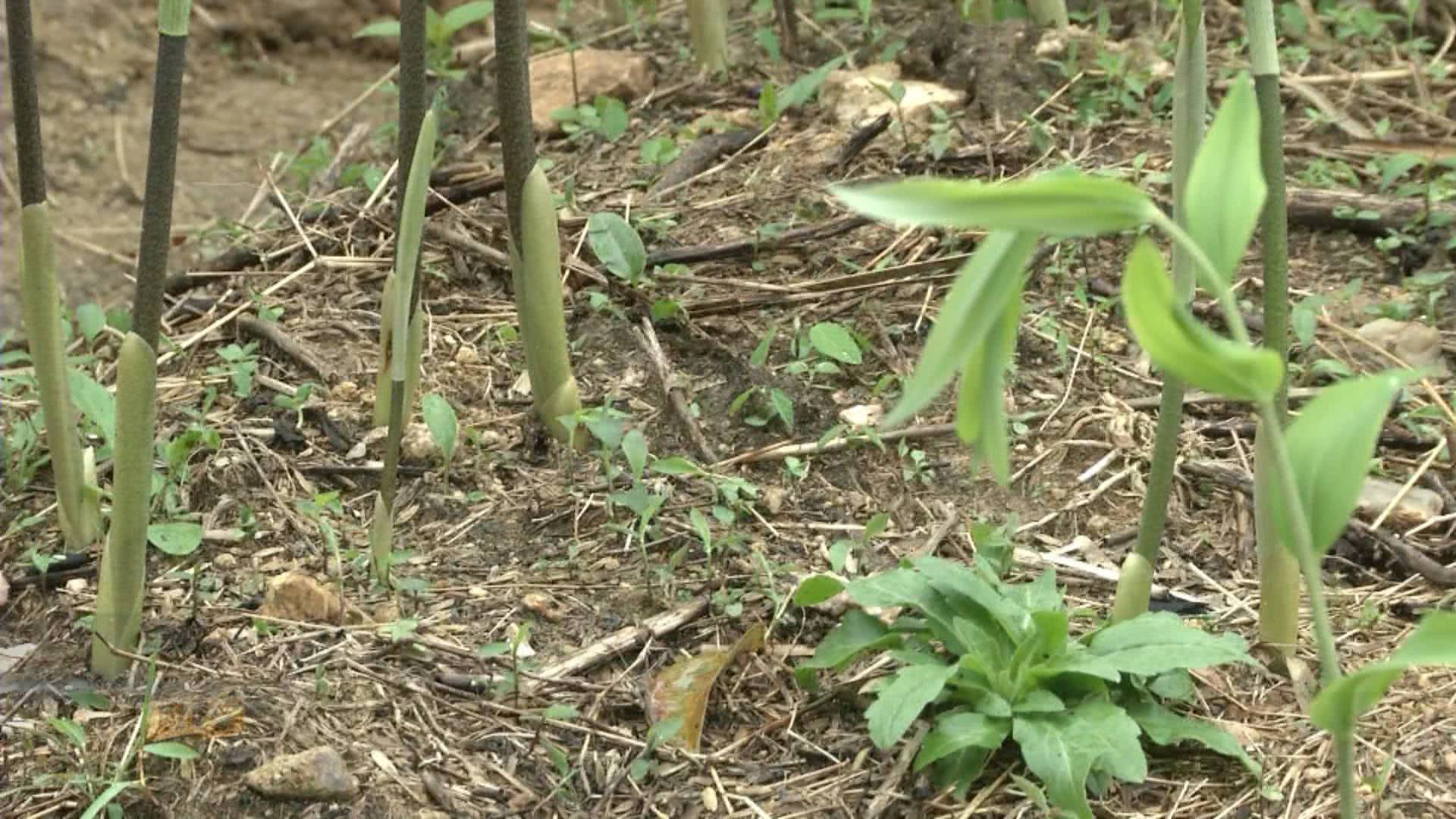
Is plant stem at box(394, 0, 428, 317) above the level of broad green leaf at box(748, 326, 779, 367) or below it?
above

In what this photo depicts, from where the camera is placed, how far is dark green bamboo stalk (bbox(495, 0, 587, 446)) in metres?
1.66

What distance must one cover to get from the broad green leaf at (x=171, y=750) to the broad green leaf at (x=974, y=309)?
2.46ft

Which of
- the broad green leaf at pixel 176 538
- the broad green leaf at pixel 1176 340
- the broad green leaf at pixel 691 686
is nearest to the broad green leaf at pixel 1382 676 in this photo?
the broad green leaf at pixel 1176 340

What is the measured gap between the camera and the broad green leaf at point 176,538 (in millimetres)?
1618

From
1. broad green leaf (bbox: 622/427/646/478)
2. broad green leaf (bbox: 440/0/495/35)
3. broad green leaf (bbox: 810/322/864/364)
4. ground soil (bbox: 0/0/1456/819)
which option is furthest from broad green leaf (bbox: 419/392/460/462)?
broad green leaf (bbox: 440/0/495/35)

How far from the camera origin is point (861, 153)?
7.61 feet

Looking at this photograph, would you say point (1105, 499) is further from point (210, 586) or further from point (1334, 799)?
point (210, 586)

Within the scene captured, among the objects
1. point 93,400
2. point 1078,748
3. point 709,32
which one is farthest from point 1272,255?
point 709,32

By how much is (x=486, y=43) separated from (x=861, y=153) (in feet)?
3.79

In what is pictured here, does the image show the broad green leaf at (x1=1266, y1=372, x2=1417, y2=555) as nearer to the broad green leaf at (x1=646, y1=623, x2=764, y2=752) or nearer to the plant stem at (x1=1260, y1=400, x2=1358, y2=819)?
the plant stem at (x1=1260, y1=400, x2=1358, y2=819)

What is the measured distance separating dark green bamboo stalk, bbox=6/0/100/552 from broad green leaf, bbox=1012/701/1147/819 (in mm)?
988

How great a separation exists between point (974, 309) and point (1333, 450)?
9.7 inches

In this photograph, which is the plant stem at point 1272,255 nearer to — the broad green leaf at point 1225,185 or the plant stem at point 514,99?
the broad green leaf at point 1225,185

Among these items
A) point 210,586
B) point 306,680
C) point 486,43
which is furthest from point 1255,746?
point 486,43
